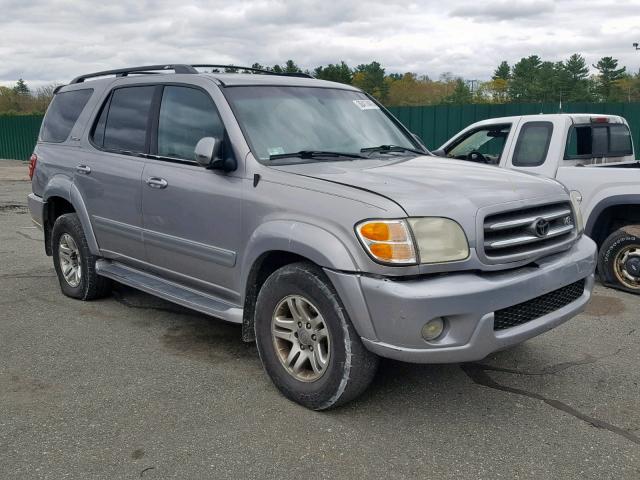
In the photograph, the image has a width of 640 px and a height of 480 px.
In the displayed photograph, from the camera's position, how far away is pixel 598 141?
6957 millimetres

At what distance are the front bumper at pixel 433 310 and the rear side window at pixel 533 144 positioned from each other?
12.0 ft

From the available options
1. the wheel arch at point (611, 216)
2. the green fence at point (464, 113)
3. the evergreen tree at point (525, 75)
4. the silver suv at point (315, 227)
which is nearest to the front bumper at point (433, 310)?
the silver suv at point (315, 227)

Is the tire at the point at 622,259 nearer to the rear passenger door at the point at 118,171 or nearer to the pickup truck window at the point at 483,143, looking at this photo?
the pickup truck window at the point at 483,143

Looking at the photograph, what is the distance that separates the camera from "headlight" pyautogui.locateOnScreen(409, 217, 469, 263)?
3.19 m

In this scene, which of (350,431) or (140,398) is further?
(140,398)

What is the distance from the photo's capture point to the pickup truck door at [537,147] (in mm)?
6594

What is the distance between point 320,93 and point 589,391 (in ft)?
8.75

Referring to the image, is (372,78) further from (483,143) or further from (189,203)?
(189,203)

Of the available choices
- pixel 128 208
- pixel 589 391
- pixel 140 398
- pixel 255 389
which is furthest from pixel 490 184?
pixel 128 208

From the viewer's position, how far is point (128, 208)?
4.88 m

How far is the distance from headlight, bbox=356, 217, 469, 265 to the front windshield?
3.44ft

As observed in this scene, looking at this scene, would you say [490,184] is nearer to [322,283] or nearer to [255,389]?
[322,283]

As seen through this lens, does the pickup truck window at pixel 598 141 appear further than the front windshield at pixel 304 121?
Yes

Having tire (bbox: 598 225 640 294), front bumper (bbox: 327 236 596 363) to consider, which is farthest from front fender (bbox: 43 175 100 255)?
tire (bbox: 598 225 640 294)
